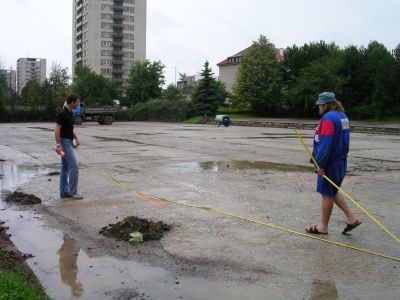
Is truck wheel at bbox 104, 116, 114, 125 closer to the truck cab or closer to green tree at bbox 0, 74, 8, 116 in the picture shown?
the truck cab

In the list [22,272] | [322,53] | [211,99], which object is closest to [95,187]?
[22,272]

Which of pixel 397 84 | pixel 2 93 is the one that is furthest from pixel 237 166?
pixel 2 93

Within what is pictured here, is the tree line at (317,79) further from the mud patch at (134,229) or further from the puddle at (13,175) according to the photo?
the mud patch at (134,229)

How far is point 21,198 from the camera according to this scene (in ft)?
28.3

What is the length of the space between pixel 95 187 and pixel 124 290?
5.86m

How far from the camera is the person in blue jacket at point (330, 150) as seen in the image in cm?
596

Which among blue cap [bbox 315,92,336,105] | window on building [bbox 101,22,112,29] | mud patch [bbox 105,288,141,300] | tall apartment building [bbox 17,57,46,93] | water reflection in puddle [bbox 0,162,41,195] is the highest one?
window on building [bbox 101,22,112,29]

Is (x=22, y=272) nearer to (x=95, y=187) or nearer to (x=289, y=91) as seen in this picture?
(x=95, y=187)

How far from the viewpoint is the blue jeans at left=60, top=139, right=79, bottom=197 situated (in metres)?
8.67

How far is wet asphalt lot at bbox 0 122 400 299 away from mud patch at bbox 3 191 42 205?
0.70 feet

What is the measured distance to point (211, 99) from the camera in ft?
203

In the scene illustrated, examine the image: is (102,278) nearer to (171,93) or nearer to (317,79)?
(317,79)


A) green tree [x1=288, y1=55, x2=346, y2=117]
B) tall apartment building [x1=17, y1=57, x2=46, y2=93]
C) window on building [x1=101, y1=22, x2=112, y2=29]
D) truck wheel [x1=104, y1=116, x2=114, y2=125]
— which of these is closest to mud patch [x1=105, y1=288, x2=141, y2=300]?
truck wheel [x1=104, y1=116, x2=114, y2=125]

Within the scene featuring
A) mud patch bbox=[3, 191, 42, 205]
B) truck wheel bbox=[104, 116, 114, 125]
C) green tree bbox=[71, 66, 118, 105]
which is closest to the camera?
mud patch bbox=[3, 191, 42, 205]
